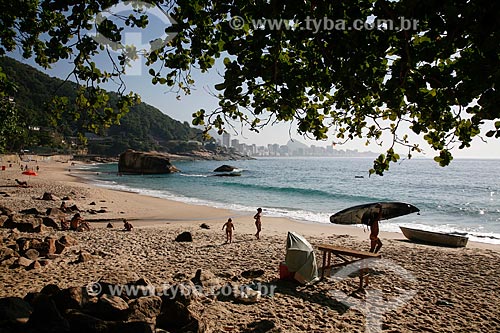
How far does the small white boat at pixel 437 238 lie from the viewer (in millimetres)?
14312

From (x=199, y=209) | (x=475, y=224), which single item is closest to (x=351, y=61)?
(x=199, y=209)

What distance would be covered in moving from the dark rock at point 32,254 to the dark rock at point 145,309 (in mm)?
5287

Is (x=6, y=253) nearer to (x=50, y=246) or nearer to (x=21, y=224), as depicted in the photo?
(x=50, y=246)

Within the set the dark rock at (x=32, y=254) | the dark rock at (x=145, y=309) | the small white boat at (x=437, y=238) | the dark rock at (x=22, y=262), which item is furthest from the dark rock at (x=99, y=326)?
the small white boat at (x=437, y=238)

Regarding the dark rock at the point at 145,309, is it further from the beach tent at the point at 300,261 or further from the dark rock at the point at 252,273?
the beach tent at the point at 300,261

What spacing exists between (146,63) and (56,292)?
4.27 m

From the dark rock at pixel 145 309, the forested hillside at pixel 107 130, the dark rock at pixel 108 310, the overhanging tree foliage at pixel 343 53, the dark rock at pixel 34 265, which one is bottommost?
the dark rock at pixel 34 265

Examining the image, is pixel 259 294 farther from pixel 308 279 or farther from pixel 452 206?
pixel 452 206

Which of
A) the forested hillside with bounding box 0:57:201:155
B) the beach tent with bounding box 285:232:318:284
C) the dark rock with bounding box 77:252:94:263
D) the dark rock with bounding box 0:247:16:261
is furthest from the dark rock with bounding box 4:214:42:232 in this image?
the forested hillside with bounding box 0:57:201:155

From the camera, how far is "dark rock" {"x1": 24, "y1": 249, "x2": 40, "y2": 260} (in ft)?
27.5

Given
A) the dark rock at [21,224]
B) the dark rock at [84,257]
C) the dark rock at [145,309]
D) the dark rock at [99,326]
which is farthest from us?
the dark rock at [21,224]

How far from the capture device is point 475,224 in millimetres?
24297

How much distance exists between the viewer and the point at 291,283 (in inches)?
316

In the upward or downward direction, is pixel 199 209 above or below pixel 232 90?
below
